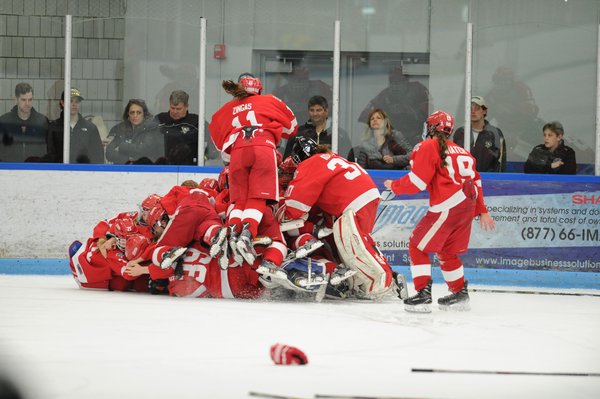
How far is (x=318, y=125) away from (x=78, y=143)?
2.10 metres

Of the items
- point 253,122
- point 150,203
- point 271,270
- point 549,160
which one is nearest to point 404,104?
point 549,160

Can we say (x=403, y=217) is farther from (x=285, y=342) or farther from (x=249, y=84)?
(x=285, y=342)

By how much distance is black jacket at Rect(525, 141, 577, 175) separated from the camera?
8.95 meters

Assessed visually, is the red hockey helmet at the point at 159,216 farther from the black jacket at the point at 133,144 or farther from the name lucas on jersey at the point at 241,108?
the black jacket at the point at 133,144

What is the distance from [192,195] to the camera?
6.96 meters

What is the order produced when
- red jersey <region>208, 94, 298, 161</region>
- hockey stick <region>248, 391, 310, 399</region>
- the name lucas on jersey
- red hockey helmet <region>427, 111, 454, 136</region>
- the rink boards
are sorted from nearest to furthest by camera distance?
hockey stick <region>248, 391, 310, 399</region> < red hockey helmet <region>427, 111, 454, 136</region> < red jersey <region>208, 94, 298, 161</region> < the name lucas on jersey < the rink boards

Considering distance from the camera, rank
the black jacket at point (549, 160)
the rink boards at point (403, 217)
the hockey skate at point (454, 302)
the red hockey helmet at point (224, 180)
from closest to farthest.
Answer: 1. the hockey skate at point (454, 302)
2. the red hockey helmet at point (224, 180)
3. the rink boards at point (403, 217)
4. the black jacket at point (549, 160)

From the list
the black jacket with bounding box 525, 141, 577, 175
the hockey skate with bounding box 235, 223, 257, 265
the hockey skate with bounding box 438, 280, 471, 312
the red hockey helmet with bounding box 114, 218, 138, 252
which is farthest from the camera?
the black jacket with bounding box 525, 141, 577, 175

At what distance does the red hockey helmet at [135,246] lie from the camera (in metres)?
6.86

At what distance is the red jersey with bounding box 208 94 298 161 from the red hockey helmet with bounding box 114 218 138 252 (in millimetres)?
854

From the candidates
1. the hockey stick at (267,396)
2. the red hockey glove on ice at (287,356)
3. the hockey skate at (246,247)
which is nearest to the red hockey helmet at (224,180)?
the hockey skate at (246,247)

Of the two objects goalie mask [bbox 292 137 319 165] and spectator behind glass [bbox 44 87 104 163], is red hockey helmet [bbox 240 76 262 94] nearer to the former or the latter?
goalie mask [bbox 292 137 319 165]

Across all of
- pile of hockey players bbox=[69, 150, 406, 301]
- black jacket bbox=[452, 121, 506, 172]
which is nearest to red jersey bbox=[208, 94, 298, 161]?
pile of hockey players bbox=[69, 150, 406, 301]

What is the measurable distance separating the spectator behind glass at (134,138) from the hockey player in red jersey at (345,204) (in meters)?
2.40
